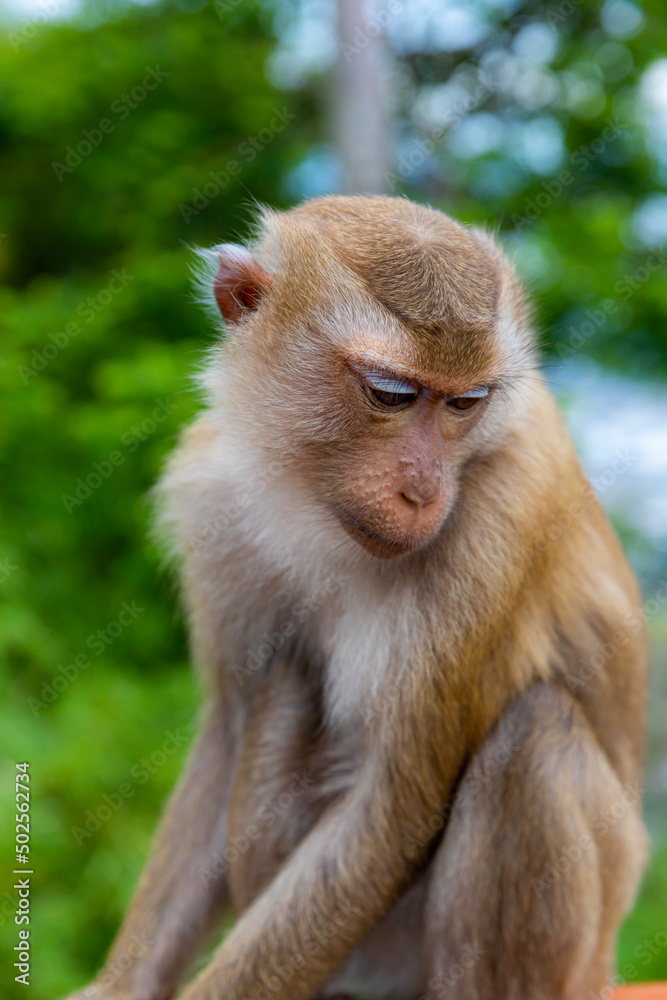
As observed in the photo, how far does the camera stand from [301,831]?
3051 millimetres

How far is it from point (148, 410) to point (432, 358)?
345 cm

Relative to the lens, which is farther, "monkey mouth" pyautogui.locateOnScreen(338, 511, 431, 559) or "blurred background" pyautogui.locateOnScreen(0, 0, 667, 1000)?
"blurred background" pyautogui.locateOnScreen(0, 0, 667, 1000)

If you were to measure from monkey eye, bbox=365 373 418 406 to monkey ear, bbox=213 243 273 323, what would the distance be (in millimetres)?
523

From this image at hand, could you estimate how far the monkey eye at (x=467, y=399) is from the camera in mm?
2539

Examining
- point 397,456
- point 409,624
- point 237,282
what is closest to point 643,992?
point 409,624

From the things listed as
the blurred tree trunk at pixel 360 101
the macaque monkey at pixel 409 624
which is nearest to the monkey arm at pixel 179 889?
the macaque monkey at pixel 409 624

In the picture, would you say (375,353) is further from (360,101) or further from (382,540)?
(360,101)

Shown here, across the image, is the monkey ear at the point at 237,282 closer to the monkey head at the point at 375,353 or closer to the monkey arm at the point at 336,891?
the monkey head at the point at 375,353

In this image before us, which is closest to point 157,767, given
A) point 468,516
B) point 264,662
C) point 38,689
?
point 38,689

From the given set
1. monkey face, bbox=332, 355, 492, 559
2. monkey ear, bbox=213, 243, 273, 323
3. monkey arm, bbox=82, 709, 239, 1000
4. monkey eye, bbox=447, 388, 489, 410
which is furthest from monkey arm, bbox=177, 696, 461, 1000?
monkey ear, bbox=213, 243, 273, 323

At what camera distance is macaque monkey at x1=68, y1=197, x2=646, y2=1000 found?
251 centimetres

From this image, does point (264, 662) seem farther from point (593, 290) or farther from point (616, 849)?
point (593, 290)

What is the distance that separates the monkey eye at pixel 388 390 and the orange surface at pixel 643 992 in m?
2.01

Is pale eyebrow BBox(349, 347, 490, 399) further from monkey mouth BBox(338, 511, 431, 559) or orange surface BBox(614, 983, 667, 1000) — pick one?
orange surface BBox(614, 983, 667, 1000)
